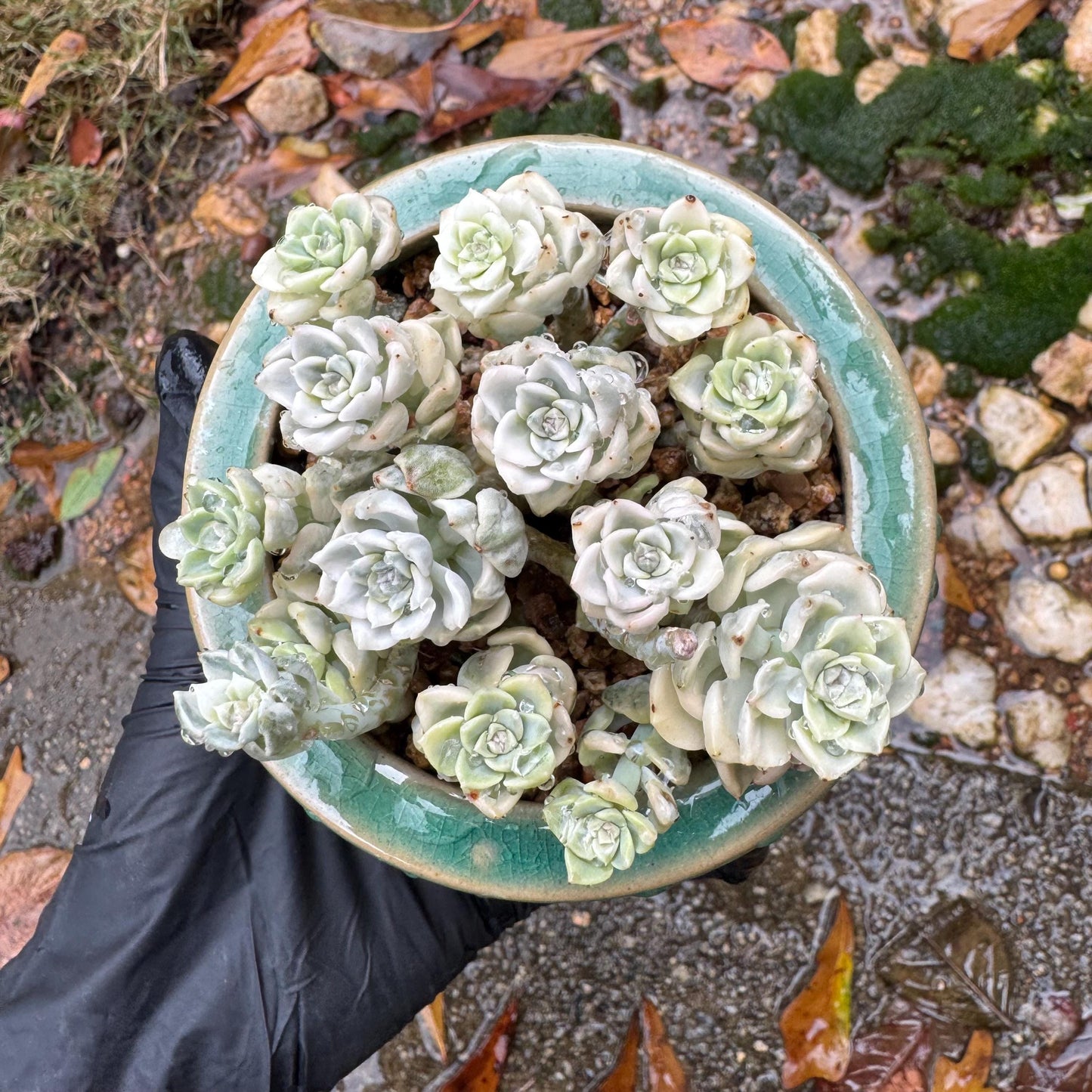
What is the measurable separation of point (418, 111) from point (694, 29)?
0.44m

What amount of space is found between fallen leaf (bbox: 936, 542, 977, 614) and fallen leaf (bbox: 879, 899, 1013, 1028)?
1.43 ft

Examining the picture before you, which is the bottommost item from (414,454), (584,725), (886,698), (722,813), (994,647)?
(994,647)

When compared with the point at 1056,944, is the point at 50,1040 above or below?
above

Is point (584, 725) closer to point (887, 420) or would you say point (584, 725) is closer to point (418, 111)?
point (887, 420)

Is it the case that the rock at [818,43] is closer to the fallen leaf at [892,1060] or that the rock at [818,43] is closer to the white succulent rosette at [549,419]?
the white succulent rosette at [549,419]

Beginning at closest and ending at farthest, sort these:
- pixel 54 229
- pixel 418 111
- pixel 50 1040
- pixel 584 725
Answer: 1. pixel 584 725
2. pixel 50 1040
3. pixel 418 111
4. pixel 54 229

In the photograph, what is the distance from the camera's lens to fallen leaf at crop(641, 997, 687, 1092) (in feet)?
4.75

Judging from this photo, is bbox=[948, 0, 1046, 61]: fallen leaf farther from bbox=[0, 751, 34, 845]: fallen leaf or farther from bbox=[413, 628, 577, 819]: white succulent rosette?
bbox=[0, 751, 34, 845]: fallen leaf

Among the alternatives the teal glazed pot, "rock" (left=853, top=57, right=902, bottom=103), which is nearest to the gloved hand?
the teal glazed pot

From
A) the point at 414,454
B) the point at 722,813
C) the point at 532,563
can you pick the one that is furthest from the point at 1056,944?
the point at 414,454

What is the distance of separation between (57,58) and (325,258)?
1.33 metres

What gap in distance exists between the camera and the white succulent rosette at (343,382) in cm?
57

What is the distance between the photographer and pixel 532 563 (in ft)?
2.77

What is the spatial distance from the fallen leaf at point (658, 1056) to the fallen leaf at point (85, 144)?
164 cm
